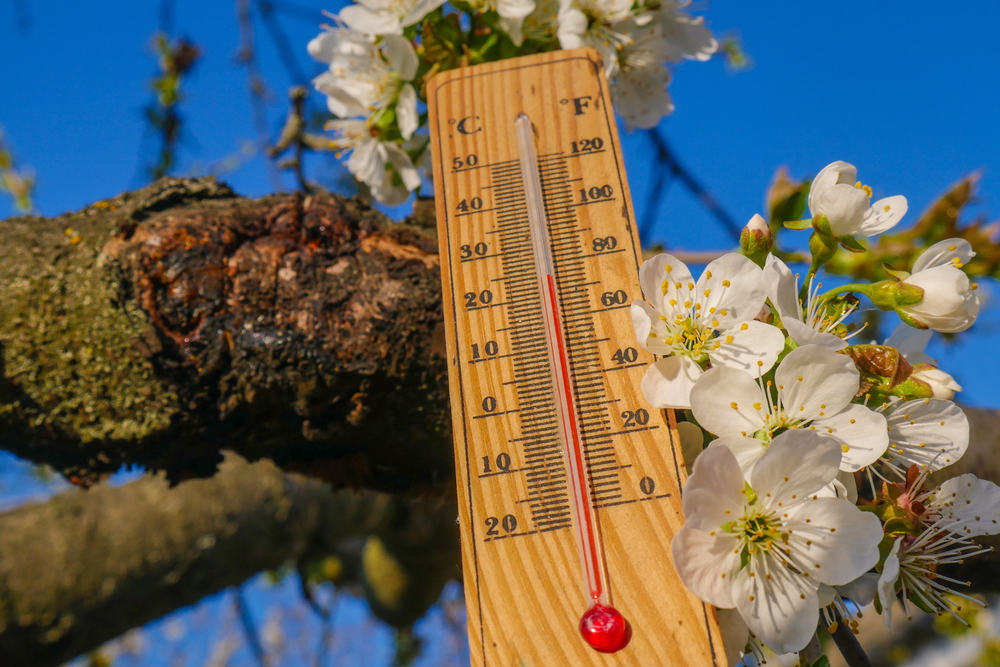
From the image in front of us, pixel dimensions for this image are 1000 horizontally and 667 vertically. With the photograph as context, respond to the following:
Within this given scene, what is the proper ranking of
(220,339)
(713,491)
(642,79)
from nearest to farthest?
(713,491) → (220,339) → (642,79)

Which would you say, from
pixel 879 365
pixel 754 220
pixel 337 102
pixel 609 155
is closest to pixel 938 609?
pixel 879 365

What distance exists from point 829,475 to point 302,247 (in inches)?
48.3

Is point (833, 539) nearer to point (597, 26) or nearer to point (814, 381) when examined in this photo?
point (814, 381)

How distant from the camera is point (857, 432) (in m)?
0.86

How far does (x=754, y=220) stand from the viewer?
0.97 meters

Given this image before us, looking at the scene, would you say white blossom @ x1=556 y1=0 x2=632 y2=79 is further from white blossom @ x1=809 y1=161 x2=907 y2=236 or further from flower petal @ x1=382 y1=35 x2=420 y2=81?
white blossom @ x1=809 y1=161 x2=907 y2=236

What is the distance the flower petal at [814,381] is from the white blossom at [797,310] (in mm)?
29

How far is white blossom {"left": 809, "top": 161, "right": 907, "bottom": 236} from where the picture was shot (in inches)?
39.4

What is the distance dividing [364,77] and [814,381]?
1.31 metres

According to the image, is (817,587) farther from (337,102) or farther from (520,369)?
(337,102)

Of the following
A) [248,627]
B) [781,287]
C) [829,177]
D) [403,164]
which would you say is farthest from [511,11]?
[248,627]

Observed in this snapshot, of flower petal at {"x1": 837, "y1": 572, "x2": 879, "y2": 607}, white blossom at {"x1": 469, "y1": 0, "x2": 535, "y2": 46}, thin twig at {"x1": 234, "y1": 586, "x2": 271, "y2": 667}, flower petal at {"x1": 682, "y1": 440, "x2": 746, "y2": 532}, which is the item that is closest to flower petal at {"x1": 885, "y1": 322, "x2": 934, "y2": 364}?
flower petal at {"x1": 837, "y1": 572, "x2": 879, "y2": 607}

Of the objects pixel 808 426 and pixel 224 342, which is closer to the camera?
pixel 808 426

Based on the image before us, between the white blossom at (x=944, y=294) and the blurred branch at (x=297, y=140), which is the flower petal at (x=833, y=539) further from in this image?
the blurred branch at (x=297, y=140)
